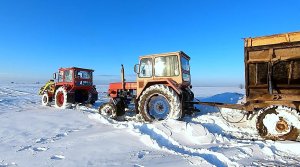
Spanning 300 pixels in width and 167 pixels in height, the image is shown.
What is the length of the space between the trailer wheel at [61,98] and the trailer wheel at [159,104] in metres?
5.62

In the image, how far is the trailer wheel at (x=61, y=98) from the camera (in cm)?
1307

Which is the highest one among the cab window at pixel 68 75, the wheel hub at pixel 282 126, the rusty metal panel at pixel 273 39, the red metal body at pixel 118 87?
the rusty metal panel at pixel 273 39

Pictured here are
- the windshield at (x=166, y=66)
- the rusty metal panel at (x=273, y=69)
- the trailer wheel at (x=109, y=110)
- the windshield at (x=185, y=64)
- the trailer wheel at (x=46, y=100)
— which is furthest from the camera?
the trailer wheel at (x=46, y=100)

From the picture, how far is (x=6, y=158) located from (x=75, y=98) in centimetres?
913

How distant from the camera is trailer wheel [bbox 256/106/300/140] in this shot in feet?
20.1

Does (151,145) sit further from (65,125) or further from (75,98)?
(75,98)

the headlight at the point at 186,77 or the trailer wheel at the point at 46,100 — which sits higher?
the headlight at the point at 186,77

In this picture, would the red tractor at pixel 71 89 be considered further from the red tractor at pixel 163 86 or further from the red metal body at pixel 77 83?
the red tractor at pixel 163 86

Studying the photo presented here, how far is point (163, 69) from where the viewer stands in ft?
29.8

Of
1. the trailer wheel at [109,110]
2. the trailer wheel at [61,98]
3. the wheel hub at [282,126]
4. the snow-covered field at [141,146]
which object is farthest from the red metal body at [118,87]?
the wheel hub at [282,126]

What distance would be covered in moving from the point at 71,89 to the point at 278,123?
32.9 ft

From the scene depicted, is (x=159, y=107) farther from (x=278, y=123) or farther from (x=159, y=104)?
(x=278, y=123)

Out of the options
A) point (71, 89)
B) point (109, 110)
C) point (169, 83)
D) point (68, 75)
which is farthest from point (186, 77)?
point (68, 75)

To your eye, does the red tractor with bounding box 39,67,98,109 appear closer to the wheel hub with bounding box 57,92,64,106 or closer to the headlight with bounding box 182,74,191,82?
the wheel hub with bounding box 57,92,64,106
